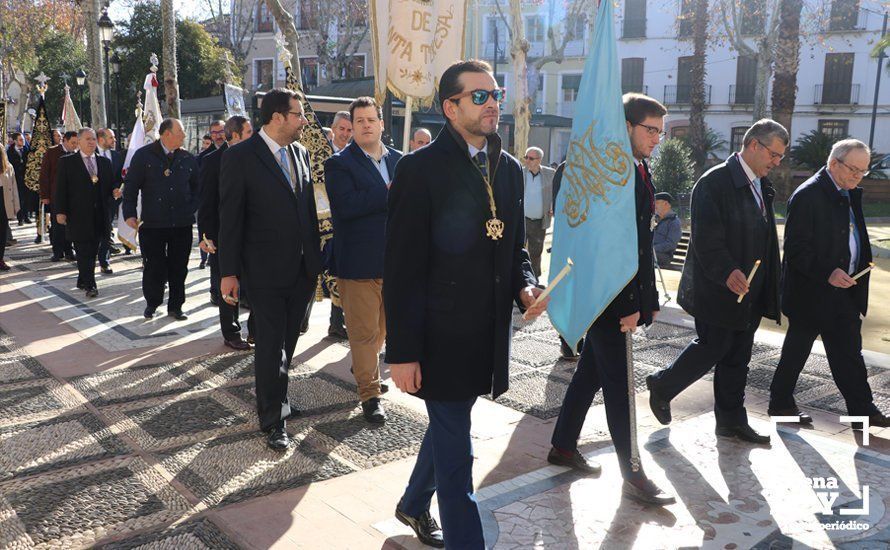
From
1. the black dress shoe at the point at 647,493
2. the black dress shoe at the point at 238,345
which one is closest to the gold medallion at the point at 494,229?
the black dress shoe at the point at 647,493

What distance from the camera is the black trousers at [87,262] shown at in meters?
9.43

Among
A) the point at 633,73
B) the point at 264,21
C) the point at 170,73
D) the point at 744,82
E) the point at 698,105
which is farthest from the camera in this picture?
the point at 264,21

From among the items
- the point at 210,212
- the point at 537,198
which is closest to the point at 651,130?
the point at 210,212

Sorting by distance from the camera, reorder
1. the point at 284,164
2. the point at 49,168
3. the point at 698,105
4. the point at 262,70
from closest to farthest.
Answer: the point at 284,164 → the point at 49,168 → the point at 698,105 → the point at 262,70

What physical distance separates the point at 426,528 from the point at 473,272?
48.0 inches

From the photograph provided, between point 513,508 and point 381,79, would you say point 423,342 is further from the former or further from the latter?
point 381,79

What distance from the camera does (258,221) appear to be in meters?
4.82

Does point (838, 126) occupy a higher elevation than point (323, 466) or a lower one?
higher

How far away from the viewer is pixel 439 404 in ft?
10.3

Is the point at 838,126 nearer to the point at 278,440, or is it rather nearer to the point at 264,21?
the point at 264,21

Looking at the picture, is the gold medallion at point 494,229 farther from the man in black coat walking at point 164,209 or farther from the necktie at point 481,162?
the man in black coat walking at point 164,209

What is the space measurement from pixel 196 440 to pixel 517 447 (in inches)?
73.3

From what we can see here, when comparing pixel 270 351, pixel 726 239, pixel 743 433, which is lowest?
pixel 743 433

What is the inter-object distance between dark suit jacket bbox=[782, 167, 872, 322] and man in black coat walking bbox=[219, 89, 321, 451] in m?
3.12
